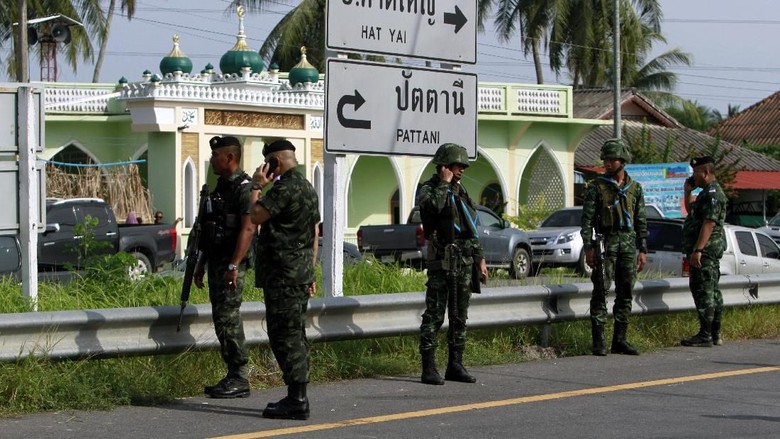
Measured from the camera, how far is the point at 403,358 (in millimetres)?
10477

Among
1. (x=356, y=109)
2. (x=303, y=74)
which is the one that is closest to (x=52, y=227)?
(x=356, y=109)

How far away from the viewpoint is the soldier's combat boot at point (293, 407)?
8.03 m

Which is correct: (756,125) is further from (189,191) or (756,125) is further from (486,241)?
(486,241)

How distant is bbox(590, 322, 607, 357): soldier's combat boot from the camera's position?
37.7ft

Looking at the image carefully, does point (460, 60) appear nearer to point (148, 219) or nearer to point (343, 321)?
point (343, 321)

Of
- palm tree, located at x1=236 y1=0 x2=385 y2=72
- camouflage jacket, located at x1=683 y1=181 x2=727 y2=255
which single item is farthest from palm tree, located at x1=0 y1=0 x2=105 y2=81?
camouflage jacket, located at x1=683 y1=181 x2=727 y2=255

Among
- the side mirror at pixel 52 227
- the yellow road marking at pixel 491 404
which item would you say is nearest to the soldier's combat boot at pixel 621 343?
the yellow road marking at pixel 491 404

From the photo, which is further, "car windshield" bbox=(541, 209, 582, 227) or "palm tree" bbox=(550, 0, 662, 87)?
"palm tree" bbox=(550, 0, 662, 87)

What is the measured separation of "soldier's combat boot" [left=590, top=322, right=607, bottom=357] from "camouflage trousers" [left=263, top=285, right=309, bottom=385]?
13.1ft

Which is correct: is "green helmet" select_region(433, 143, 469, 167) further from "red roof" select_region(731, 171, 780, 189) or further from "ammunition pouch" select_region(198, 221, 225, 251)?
"red roof" select_region(731, 171, 780, 189)

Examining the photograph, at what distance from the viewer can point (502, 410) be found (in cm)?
850

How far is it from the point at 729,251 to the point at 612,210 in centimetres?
867

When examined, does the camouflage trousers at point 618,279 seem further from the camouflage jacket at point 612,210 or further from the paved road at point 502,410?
the paved road at point 502,410

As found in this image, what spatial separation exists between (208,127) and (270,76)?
2.70 metres
